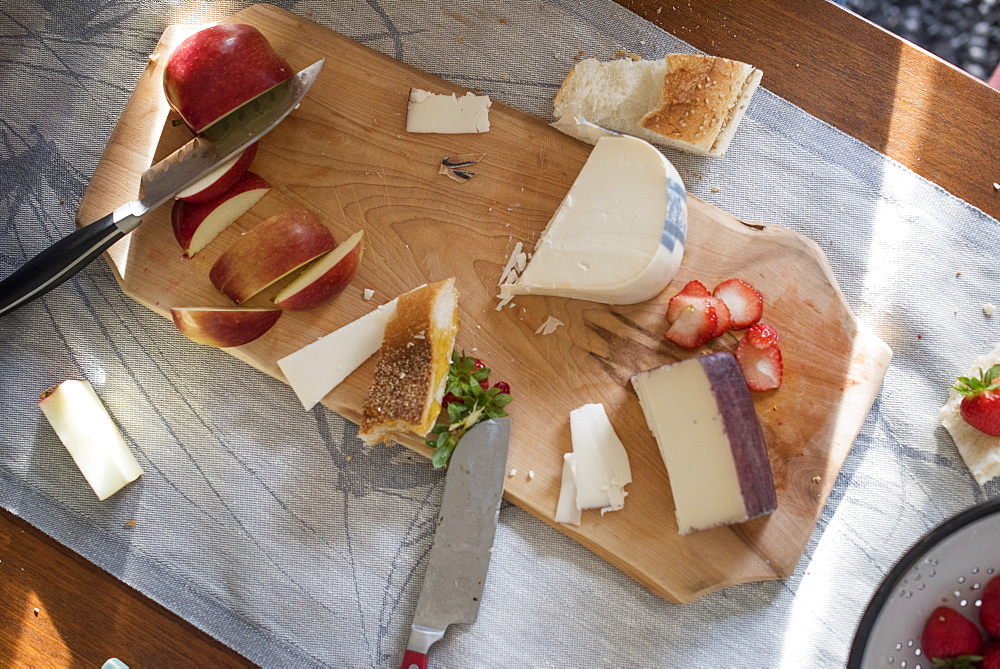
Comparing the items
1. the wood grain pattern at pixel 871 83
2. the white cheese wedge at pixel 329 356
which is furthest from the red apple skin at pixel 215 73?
the wood grain pattern at pixel 871 83

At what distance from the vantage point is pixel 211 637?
1903mm

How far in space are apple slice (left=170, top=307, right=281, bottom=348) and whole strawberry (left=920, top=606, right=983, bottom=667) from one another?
5.54ft

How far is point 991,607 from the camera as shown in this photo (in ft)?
4.81

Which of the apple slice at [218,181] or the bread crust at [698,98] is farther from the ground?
the bread crust at [698,98]

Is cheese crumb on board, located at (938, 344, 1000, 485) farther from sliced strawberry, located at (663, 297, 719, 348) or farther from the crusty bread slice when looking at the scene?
the crusty bread slice

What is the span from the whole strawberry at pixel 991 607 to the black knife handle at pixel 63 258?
7.06ft

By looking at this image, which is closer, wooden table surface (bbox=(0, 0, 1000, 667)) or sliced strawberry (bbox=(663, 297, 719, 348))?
sliced strawberry (bbox=(663, 297, 719, 348))

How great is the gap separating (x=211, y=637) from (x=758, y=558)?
1.46 meters


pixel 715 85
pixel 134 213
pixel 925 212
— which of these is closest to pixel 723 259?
pixel 715 85

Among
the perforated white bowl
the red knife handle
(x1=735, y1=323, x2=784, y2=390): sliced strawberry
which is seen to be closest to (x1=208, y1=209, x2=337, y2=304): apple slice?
the red knife handle

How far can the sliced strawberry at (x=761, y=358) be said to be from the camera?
175 cm

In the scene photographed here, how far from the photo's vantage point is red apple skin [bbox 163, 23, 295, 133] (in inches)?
69.9

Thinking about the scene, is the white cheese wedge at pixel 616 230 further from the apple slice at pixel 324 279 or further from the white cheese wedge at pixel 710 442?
the apple slice at pixel 324 279

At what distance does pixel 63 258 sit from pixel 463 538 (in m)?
1.24
